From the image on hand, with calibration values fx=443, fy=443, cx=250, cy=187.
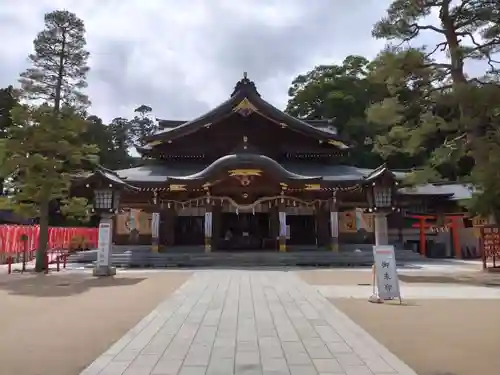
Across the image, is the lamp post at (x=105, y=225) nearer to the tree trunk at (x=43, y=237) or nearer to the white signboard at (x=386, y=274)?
the tree trunk at (x=43, y=237)

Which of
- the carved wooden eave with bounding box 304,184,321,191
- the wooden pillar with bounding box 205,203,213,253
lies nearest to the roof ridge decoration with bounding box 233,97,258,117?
the carved wooden eave with bounding box 304,184,321,191

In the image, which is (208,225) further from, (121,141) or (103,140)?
(121,141)

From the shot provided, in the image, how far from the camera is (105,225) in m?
16.1

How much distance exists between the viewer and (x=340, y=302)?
9672mm

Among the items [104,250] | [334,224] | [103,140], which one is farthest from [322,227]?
[103,140]

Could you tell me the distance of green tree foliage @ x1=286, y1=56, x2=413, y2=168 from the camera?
43.1 m

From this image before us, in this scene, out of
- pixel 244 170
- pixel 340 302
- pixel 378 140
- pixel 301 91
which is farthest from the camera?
pixel 301 91

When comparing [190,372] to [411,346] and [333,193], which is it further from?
[333,193]

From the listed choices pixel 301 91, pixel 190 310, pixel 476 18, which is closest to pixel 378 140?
pixel 476 18

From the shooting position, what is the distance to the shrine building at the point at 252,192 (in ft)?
71.8

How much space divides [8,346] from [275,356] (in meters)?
3.56

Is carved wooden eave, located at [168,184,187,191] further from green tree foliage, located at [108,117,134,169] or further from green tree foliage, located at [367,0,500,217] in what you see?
green tree foliage, located at [108,117,134,169]

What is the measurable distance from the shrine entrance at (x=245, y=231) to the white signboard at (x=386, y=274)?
14607 mm

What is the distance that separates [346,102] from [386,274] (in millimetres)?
38472
